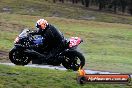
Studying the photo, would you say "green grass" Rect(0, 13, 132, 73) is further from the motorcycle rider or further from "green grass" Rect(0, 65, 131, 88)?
"green grass" Rect(0, 65, 131, 88)

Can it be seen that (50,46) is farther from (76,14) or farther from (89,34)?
(76,14)

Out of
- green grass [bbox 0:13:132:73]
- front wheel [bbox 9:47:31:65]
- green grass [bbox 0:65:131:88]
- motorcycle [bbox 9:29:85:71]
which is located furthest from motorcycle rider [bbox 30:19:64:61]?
green grass [bbox 0:13:132:73]

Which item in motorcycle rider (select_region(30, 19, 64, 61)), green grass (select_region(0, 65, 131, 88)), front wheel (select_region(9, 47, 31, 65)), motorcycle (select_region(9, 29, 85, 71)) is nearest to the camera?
green grass (select_region(0, 65, 131, 88))

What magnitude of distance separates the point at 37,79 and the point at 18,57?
4.30 m

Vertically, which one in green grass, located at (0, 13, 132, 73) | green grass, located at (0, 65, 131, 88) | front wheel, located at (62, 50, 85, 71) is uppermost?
green grass, located at (0, 65, 131, 88)

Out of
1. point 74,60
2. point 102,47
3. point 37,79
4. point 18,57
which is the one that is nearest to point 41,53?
point 18,57

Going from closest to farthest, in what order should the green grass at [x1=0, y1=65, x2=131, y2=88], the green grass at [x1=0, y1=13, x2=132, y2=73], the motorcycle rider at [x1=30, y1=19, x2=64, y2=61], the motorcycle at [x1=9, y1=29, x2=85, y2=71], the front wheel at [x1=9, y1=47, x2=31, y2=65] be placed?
the green grass at [x1=0, y1=65, x2=131, y2=88] → the motorcycle rider at [x1=30, y1=19, x2=64, y2=61] → the motorcycle at [x1=9, y1=29, x2=85, y2=71] → the front wheel at [x1=9, y1=47, x2=31, y2=65] → the green grass at [x1=0, y1=13, x2=132, y2=73]

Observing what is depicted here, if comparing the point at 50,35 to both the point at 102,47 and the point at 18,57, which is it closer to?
the point at 18,57

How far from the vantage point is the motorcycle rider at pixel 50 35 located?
1656 centimetres

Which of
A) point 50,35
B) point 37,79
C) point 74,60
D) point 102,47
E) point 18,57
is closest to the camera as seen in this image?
point 37,79

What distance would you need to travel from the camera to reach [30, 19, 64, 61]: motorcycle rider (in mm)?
16562

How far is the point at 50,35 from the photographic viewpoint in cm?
1656

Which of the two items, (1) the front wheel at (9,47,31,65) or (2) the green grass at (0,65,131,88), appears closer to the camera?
(2) the green grass at (0,65,131,88)

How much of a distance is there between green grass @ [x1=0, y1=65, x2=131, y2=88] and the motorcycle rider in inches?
106
